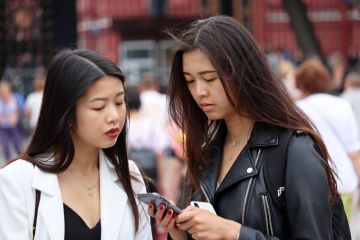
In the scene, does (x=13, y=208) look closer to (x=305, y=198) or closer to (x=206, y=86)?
(x=206, y=86)

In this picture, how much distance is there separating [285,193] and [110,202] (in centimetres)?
72

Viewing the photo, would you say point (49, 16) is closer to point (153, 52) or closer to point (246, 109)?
point (246, 109)

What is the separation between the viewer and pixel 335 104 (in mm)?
6453

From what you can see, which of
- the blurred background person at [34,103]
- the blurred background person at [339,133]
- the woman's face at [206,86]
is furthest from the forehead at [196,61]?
the blurred background person at [34,103]

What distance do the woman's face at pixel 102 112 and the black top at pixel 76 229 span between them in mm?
279

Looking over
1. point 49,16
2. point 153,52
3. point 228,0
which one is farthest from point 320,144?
point 153,52

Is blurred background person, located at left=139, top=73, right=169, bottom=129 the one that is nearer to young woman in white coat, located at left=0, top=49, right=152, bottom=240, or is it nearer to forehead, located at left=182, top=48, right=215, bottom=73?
young woman in white coat, located at left=0, top=49, right=152, bottom=240

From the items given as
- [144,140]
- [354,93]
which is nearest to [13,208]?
[144,140]

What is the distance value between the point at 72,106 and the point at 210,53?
0.56 metres

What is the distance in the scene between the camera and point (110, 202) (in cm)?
328

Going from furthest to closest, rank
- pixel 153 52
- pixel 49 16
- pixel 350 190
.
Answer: pixel 153 52 < pixel 49 16 < pixel 350 190

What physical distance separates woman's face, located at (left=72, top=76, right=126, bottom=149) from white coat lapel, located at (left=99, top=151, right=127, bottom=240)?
0.15 meters

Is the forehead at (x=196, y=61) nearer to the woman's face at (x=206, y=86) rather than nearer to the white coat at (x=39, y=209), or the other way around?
the woman's face at (x=206, y=86)

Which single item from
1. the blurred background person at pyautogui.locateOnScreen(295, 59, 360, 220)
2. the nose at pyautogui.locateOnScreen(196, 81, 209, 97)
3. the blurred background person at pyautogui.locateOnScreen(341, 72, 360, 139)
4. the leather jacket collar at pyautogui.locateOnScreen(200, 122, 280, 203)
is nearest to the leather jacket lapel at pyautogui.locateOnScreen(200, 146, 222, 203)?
the leather jacket collar at pyautogui.locateOnScreen(200, 122, 280, 203)
